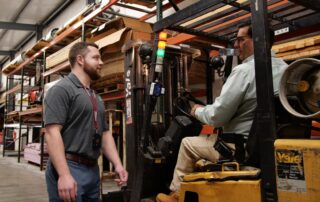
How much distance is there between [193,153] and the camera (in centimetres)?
304

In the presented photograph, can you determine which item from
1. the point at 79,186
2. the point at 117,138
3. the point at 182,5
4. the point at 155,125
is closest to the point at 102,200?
the point at 155,125

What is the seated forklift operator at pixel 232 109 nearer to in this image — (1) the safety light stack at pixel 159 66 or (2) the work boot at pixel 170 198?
(2) the work boot at pixel 170 198

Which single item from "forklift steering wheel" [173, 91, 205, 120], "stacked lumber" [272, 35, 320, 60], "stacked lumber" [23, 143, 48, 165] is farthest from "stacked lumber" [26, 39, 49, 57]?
"stacked lumber" [272, 35, 320, 60]

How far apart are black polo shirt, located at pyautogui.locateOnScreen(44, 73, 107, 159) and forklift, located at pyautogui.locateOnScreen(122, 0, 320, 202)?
0.71 meters

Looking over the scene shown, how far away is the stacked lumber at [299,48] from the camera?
376cm

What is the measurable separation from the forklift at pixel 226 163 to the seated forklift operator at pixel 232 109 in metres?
0.27

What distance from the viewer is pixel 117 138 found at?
296 inches

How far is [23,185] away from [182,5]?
4.94 meters

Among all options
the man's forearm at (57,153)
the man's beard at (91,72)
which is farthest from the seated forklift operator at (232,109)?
the man's forearm at (57,153)

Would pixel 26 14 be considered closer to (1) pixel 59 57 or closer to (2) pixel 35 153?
(2) pixel 35 153

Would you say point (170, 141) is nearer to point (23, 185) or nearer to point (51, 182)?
point (51, 182)

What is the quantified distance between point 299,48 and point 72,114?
2.85m

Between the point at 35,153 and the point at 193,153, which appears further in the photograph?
the point at 35,153

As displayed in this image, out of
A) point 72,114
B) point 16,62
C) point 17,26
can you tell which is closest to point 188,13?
point 72,114
